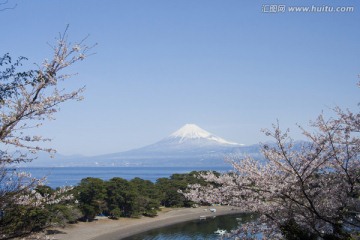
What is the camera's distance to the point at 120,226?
3600cm

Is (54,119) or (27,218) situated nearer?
(54,119)

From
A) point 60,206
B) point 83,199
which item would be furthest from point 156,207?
point 60,206

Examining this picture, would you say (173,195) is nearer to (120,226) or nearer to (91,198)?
(120,226)

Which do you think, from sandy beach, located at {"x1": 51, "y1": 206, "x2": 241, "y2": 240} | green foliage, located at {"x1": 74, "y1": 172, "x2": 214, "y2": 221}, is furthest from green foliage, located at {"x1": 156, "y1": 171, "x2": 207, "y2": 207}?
sandy beach, located at {"x1": 51, "y1": 206, "x2": 241, "y2": 240}

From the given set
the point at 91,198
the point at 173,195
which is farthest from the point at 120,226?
the point at 173,195

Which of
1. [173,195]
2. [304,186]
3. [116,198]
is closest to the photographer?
[304,186]

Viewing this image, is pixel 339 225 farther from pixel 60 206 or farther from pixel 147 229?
pixel 147 229

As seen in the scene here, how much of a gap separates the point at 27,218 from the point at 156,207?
126 feet

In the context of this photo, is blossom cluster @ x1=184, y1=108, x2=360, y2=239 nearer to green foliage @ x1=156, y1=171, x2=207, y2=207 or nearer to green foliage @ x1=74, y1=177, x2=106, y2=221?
green foliage @ x1=74, y1=177, x2=106, y2=221

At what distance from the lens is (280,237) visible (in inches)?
253

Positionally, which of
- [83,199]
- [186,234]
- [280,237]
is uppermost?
[280,237]

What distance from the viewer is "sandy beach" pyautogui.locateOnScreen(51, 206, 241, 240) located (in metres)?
31.0

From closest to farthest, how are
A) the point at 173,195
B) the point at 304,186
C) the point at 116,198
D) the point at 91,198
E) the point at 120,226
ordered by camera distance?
1. the point at 304,186
2. the point at 120,226
3. the point at 91,198
4. the point at 116,198
5. the point at 173,195

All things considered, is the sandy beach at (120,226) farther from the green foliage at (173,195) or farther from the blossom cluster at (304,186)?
the blossom cluster at (304,186)
